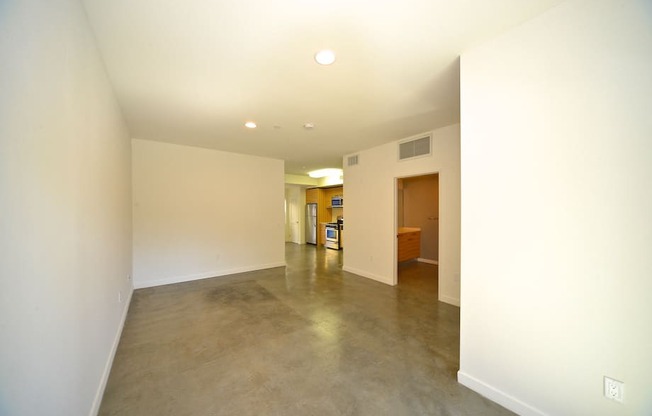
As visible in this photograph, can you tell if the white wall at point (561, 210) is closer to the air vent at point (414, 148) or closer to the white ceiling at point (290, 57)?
the white ceiling at point (290, 57)

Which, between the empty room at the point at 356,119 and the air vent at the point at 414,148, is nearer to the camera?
the empty room at the point at 356,119

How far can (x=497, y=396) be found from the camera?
69.6 inches

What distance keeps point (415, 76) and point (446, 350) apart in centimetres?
277

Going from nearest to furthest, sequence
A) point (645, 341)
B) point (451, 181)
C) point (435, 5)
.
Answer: point (645, 341) < point (435, 5) < point (451, 181)

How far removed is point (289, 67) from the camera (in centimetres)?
212

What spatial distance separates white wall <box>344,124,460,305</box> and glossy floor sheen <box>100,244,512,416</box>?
27.5 inches

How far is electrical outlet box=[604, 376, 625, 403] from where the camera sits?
1328 mm

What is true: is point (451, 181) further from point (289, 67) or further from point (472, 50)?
point (289, 67)

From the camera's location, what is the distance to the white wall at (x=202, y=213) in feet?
14.4

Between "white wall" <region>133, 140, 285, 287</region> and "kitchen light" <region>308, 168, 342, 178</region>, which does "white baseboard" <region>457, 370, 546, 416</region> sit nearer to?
"white wall" <region>133, 140, 285, 287</region>

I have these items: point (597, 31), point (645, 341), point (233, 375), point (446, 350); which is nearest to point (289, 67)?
point (597, 31)

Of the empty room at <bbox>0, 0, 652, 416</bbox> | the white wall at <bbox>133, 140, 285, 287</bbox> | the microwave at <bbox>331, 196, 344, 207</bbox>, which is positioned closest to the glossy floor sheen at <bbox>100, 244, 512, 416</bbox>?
the empty room at <bbox>0, 0, 652, 416</bbox>

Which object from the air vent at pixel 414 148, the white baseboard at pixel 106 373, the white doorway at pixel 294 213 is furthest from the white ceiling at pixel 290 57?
the white doorway at pixel 294 213

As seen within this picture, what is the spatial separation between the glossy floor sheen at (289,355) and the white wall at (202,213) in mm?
751
